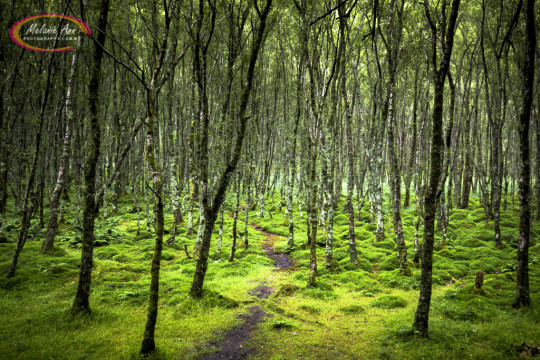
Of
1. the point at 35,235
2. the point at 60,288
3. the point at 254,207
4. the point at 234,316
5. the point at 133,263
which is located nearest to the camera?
the point at 234,316

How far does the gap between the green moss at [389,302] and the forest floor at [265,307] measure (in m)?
0.04

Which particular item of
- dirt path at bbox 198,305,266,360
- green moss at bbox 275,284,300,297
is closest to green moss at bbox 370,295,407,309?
green moss at bbox 275,284,300,297

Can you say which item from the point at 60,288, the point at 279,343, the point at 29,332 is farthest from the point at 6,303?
the point at 279,343

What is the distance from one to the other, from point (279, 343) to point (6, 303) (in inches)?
318

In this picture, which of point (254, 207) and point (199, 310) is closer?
point (199, 310)

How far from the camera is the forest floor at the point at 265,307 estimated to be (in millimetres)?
6230

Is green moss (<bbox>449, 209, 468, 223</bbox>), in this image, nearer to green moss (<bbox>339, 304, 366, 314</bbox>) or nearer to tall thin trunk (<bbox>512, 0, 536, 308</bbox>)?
tall thin trunk (<bbox>512, 0, 536, 308</bbox>)

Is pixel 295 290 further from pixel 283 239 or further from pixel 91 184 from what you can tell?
pixel 283 239

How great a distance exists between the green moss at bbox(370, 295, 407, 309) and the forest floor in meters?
0.04

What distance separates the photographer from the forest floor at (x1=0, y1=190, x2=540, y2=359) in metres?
6.23

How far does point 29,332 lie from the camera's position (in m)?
6.47

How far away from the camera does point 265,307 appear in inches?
358

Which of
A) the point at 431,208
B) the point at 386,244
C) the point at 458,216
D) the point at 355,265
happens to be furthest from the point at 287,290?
the point at 458,216

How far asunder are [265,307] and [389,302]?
423 centimetres
